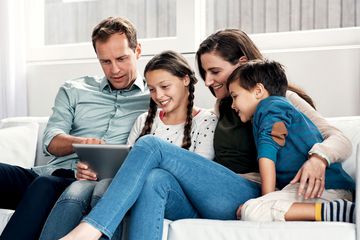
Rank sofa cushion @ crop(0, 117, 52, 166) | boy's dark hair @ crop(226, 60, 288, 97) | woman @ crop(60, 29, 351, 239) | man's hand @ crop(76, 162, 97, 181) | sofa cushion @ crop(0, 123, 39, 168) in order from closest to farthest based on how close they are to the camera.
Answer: woman @ crop(60, 29, 351, 239), boy's dark hair @ crop(226, 60, 288, 97), man's hand @ crop(76, 162, 97, 181), sofa cushion @ crop(0, 123, 39, 168), sofa cushion @ crop(0, 117, 52, 166)

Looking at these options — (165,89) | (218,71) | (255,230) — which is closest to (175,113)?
(165,89)

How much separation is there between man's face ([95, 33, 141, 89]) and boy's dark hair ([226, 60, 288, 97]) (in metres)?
0.63

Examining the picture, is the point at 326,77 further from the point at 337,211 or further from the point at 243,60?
the point at 337,211

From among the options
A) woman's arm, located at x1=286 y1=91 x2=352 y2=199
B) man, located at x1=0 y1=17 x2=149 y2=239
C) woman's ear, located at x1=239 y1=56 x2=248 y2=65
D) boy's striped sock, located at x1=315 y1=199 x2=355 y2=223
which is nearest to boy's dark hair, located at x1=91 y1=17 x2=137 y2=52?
man, located at x1=0 y1=17 x2=149 y2=239

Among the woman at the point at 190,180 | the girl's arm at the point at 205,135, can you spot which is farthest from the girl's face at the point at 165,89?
the woman at the point at 190,180

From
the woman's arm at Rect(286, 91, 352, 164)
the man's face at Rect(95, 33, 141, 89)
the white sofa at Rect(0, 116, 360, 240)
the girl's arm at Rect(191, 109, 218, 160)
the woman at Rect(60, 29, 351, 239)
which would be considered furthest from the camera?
the man's face at Rect(95, 33, 141, 89)

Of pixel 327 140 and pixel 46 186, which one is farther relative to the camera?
pixel 46 186

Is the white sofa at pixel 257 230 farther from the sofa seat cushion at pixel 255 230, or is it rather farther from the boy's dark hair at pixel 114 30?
the boy's dark hair at pixel 114 30

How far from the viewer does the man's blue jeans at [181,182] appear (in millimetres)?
1847

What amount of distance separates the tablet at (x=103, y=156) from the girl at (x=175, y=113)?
326 millimetres

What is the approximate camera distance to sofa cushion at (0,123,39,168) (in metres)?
2.76

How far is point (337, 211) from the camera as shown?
1.80 metres

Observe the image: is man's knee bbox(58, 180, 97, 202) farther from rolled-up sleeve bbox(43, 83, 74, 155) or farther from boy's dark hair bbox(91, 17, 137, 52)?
boy's dark hair bbox(91, 17, 137, 52)

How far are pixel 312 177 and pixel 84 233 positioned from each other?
26.0 inches
